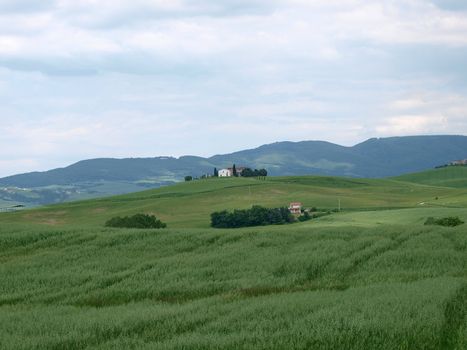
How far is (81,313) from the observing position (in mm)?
18234

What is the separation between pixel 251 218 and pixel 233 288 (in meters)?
77.3

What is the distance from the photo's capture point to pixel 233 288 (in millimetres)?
22141

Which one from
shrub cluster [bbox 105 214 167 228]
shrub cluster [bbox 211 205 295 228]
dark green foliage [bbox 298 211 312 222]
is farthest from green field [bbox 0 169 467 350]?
dark green foliage [bbox 298 211 312 222]

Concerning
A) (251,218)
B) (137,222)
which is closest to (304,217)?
(251,218)

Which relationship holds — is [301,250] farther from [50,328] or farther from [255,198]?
[255,198]

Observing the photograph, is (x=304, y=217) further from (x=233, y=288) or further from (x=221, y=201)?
(x=233, y=288)

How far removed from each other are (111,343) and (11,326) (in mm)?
3726

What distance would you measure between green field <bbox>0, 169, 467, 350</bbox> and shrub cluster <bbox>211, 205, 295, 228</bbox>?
57923mm

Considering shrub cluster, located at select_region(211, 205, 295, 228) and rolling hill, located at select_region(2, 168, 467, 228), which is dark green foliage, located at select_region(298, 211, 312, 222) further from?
rolling hill, located at select_region(2, 168, 467, 228)

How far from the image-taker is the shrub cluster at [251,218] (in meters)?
98.1

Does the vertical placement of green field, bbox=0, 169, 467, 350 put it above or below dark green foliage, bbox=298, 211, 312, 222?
above

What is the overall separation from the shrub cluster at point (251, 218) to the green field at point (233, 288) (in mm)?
57923

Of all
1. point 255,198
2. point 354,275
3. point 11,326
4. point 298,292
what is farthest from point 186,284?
point 255,198

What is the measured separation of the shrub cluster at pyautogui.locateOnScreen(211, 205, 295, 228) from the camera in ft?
322
